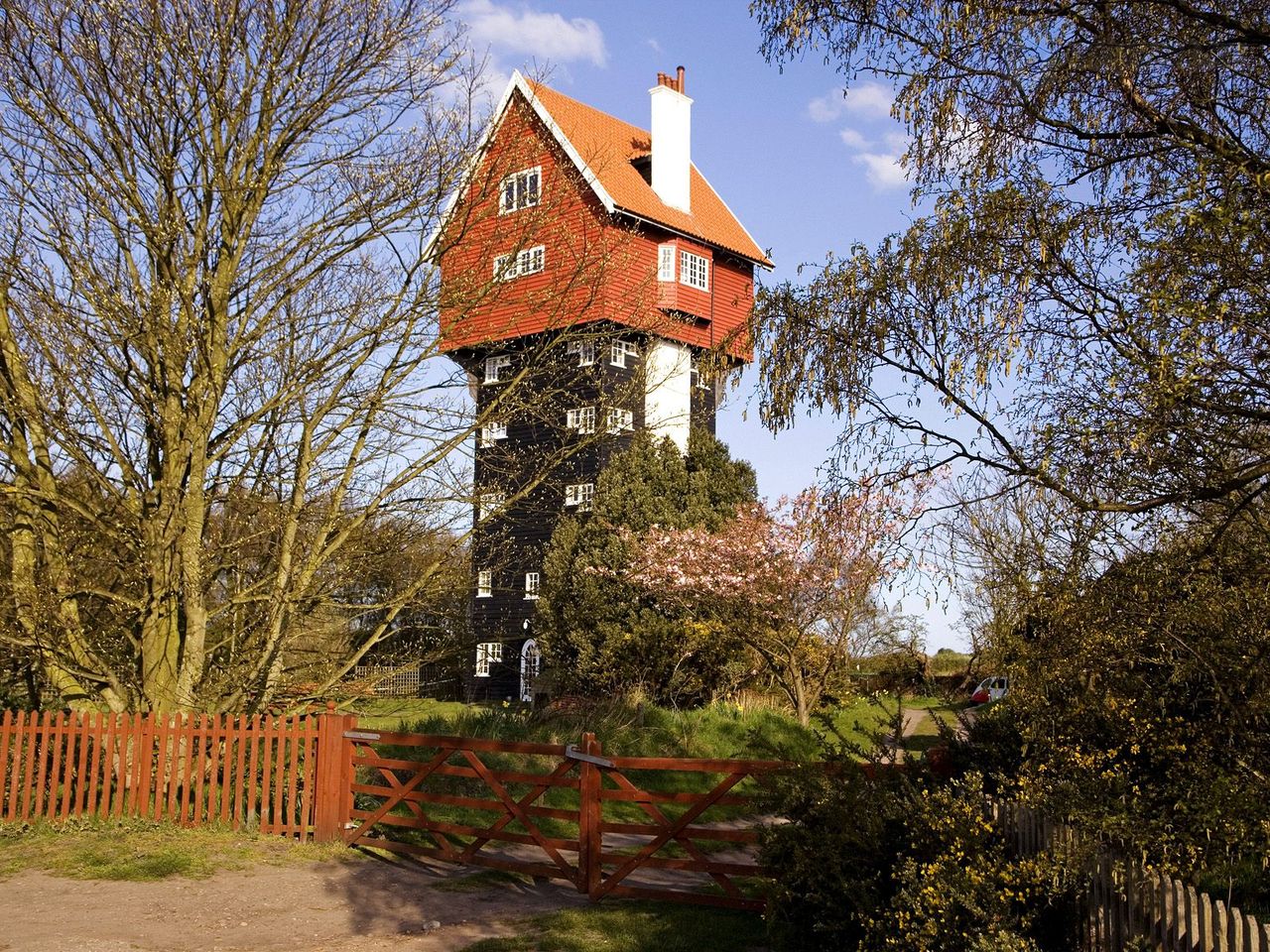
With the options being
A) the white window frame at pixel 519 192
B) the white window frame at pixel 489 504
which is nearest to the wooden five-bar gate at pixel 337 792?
the white window frame at pixel 489 504

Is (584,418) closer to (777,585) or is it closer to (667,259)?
(777,585)

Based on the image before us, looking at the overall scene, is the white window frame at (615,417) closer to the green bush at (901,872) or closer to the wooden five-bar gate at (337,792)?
the wooden five-bar gate at (337,792)

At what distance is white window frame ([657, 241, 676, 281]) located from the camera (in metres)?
34.4

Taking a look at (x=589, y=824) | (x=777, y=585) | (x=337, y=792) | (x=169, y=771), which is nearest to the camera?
(x=589, y=824)

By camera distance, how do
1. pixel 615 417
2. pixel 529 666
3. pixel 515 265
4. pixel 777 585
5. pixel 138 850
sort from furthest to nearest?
pixel 529 666 < pixel 777 585 < pixel 615 417 < pixel 515 265 < pixel 138 850

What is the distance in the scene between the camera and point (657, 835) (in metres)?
10.3

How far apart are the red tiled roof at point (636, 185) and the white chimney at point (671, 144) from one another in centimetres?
50

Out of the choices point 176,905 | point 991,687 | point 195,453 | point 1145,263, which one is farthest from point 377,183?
point 991,687

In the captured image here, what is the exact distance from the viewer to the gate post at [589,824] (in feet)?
34.8

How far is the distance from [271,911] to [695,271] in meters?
28.1

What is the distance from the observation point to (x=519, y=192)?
15.8 meters

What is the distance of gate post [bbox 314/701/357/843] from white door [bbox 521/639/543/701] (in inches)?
795

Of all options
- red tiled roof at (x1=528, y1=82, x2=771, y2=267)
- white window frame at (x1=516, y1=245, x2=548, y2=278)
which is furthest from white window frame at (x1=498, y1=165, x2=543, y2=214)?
red tiled roof at (x1=528, y1=82, x2=771, y2=267)

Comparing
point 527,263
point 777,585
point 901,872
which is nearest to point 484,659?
point 777,585
